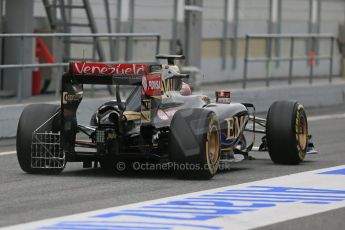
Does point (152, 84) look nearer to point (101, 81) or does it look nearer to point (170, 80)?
point (101, 81)

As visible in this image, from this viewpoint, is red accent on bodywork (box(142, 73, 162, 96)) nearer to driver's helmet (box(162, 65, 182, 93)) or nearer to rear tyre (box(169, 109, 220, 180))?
rear tyre (box(169, 109, 220, 180))

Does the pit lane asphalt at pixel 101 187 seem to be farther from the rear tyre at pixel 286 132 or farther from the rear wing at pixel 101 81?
the rear wing at pixel 101 81

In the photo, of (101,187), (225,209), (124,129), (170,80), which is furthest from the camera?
(170,80)

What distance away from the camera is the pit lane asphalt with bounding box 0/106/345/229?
34.6ft

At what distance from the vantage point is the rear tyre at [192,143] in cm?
1279

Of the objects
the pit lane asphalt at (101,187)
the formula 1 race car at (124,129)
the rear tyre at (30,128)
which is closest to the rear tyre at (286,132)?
the pit lane asphalt at (101,187)

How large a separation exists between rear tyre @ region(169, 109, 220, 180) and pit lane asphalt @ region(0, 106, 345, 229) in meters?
0.16

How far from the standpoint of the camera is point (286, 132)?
1461cm

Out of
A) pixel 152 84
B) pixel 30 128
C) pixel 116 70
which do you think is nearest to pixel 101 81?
pixel 116 70

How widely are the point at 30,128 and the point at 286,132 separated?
10.4ft

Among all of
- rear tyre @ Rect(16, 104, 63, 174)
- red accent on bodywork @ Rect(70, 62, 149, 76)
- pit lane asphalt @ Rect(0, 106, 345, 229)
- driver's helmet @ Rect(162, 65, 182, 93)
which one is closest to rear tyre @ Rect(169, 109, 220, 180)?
pit lane asphalt @ Rect(0, 106, 345, 229)

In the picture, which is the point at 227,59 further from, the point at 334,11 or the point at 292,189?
the point at 292,189

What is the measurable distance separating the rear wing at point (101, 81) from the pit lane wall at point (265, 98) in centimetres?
558

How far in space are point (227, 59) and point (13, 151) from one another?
16.2m
